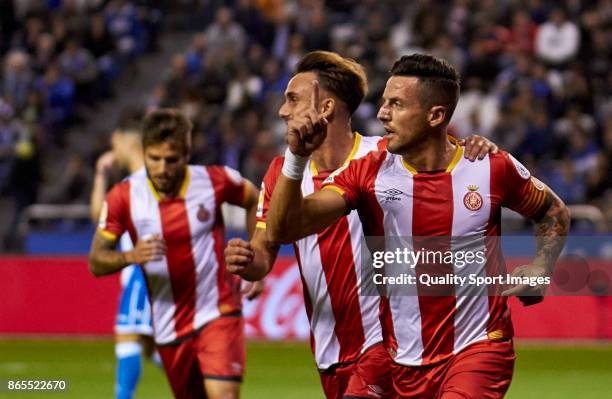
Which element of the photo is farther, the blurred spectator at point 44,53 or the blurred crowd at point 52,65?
the blurred spectator at point 44,53

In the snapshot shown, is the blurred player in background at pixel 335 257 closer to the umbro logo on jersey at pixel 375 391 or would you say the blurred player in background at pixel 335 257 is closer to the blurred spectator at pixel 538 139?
the umbro logo on jersey at pixel 375 391

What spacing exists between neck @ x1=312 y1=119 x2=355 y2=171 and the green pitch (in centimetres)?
553

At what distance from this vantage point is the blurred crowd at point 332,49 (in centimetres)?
1800

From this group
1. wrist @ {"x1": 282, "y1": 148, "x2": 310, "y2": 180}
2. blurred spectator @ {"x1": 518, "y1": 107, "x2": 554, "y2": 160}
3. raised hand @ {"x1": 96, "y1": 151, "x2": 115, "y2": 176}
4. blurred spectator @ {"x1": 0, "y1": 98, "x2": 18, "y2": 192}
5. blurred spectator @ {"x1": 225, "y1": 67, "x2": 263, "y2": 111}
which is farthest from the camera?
blurred spectator @ {"x1": 0, "y1": 98, "x2": 18, "y2": 192}

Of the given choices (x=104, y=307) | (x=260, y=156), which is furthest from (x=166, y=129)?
(x=260, y=156)

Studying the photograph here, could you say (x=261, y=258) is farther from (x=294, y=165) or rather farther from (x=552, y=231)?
(x=552, y=231)

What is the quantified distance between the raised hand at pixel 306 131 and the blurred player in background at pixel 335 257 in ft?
4.17

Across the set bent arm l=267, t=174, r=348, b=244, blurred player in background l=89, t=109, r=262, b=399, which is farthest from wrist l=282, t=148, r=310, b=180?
blurred player in background l=89, t=109, r=262, b=399

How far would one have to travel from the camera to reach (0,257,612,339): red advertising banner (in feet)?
51.9

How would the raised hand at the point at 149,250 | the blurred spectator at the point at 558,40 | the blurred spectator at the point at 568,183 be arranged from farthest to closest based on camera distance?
the blurred spectator at the point at 558,40 → the blurred spectator at the point at 568,183 → the raised hand at the point at 149,250

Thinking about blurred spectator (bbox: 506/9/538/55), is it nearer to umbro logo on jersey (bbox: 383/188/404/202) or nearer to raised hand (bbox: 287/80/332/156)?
umbro logo on jersey (bbox: 383/188/404/202)

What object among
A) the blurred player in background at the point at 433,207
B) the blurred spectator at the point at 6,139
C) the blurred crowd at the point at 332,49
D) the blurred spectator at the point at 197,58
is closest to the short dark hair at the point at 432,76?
the blurred player in background at the point at 433,207


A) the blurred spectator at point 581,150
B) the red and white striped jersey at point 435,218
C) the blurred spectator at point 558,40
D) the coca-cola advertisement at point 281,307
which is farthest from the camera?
the blurred spectator at point 558,40

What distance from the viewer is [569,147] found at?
17.8 metres
